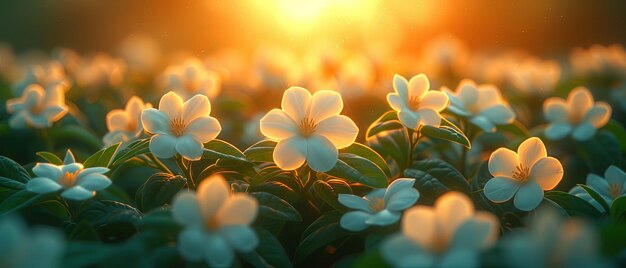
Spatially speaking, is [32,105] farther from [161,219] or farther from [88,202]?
[161,219]

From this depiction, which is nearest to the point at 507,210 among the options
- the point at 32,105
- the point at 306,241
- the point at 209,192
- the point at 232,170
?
the point at 306,241

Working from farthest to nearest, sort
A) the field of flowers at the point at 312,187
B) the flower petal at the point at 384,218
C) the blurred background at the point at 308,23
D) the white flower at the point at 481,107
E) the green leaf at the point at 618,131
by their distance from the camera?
the blurred background at the point at 308,23 < the green leaf at the point at 618,131 < the white flower at the point at 481,107 < the flower petal at the point at 384,218 < the field of flowers at the point at 312,187

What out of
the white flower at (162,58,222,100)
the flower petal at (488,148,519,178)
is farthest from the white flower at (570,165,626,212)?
the white flower at (162,58,222,100)

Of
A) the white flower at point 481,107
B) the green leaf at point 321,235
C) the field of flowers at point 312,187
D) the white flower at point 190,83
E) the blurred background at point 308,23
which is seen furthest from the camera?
the blurred background at point 308,23

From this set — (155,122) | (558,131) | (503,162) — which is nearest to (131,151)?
(155,122)

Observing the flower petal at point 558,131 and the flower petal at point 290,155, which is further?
the flower petal at point 558,131

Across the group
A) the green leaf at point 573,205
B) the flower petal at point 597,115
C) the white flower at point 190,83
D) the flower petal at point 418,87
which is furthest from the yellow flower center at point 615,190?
the white flower at point 190,83

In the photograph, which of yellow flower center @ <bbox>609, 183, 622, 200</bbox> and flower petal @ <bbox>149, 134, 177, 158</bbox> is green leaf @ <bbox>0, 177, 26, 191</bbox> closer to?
flower petal @ <bbox>149, 134, 177, 158</bbox>

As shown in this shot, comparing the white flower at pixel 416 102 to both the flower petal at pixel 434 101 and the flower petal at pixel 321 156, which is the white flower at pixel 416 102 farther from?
the flower petal at pixel 321 156
